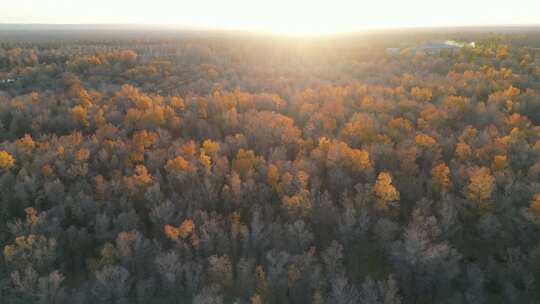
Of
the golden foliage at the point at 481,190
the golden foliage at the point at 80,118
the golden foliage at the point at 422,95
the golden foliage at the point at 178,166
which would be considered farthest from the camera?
the golden foliage at the point at 422,95

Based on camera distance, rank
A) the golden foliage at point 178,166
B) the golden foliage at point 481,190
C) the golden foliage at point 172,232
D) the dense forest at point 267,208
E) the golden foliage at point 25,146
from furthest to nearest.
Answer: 1. the golden foliage at point 25,146
2. the golden foliage at point 178,166
3. the golden foliage at point 481,190
4. the golden foliage at point 172,232
5. the dense forest at point 267,208

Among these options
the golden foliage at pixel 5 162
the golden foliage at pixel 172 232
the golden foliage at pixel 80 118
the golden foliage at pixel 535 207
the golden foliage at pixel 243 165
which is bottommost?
the golden foliage at pixel 172 232

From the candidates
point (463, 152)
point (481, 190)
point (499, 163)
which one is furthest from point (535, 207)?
point (463, 152)

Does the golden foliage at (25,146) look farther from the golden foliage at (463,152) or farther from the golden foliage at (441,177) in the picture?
the golden foliage at (463,152)

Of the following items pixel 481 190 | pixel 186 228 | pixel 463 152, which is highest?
pixel 463 152

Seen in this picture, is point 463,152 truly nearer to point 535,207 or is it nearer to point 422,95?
point 535,207

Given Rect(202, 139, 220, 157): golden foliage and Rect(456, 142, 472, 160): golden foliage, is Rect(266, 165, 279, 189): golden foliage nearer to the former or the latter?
Rect(202, 139, 220, 157): golden foliage

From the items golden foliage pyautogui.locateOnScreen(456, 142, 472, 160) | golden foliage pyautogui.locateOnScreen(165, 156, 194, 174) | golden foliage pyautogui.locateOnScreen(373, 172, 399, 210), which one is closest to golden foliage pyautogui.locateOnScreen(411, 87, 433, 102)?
golden foliage pyautogui.locateOnScreen(456, 142, 472, 160)

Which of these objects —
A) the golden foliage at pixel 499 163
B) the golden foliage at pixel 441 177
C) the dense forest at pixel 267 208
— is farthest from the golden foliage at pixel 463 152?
the golden foliage at pixel 441 177

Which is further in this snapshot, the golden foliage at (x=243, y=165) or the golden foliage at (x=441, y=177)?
the golden foliage at (x=243, y=165)

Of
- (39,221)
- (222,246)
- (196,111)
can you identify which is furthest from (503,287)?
(196,111)

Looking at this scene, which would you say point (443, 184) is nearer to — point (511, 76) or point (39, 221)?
point (39, 221)

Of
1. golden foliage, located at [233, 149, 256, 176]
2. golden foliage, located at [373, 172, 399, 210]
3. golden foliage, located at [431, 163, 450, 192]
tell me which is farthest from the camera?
golden foliage, located at [233, 149, 256, 176]
